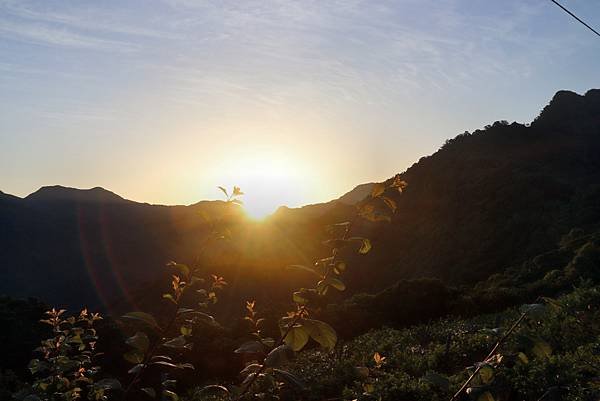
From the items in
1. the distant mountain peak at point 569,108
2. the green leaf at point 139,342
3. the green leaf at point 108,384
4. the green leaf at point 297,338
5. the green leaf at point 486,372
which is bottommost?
the green leaf at point 108,384

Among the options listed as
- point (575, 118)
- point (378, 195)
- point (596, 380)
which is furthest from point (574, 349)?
point (575, 118)

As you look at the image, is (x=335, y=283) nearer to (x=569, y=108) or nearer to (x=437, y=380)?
(x=437, y=380)

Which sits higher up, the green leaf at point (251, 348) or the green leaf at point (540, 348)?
the green leaf at point (251, 348)

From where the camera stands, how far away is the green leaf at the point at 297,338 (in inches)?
74.0

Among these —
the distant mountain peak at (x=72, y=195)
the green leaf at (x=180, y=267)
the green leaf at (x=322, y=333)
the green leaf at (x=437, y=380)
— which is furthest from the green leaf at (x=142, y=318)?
the distant mountain peak at (x=72, y=195)

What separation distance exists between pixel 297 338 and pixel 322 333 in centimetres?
13

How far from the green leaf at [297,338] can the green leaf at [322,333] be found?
0.03 m

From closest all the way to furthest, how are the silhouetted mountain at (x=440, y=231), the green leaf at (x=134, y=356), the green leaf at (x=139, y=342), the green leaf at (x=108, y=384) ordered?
1. the green leaf at (x=139, y=342)
2. the green leaf at (x=134, y=356)
3. the green leaf at (x=108, y=384)
4. the silhouetted mountain at (x=440, y=231)

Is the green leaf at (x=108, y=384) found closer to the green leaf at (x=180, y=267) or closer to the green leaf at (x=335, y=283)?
the green leaf at (x=180, y=267)

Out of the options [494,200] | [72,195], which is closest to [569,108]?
[494,200]

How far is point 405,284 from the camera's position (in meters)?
22.4

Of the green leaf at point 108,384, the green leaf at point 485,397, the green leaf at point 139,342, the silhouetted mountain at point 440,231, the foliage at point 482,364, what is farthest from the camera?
the silhouetted mountain at point 440,231

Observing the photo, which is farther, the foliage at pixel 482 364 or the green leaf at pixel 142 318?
the foliage at pixel 482 364

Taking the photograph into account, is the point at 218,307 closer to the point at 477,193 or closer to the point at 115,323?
the point at 115,323
